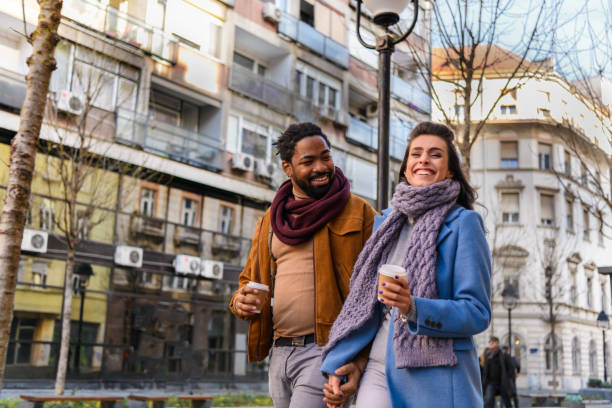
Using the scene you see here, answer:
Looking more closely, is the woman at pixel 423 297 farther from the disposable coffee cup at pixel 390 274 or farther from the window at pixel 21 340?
the window at pixel 21 340

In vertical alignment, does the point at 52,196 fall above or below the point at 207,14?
below

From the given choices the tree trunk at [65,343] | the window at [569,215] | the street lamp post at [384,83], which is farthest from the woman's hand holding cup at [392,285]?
the window at [569,215]

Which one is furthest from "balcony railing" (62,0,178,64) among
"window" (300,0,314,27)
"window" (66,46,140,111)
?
"window" (300,0,314,27)

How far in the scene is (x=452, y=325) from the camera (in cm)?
256

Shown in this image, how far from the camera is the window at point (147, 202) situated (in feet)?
70.2

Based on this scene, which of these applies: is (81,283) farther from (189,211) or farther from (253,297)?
(253,297)

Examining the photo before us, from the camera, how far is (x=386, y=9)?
677 cm

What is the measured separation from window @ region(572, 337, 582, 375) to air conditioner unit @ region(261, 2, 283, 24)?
34.9 metres

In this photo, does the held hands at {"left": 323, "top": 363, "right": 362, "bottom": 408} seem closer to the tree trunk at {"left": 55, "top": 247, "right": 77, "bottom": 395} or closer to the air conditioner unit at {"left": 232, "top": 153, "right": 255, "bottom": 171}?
the tree trunk at {"left": 55, "top": 247, "right": 77, "bottom": 395}

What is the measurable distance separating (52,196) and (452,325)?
17.9 meters

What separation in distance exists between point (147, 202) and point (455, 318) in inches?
777

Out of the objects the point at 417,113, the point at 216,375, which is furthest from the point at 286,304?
the point at 417,113

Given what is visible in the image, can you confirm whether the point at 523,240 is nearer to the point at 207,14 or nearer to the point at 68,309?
the point at 207,14

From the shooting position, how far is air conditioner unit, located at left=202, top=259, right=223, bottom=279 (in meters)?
22.7
